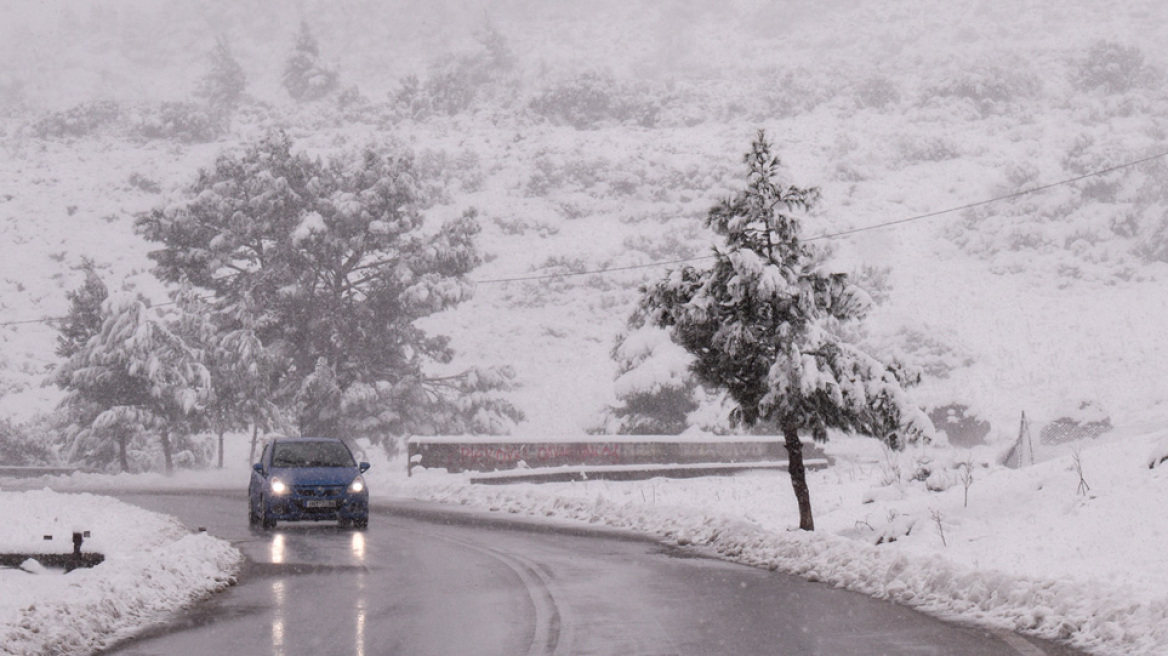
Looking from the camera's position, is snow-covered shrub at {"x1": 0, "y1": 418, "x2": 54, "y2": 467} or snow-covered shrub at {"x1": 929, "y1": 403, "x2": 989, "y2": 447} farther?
snow-covered shrub at {"x1": 0, "y1": 418, "x2": 54, "y2": 467}

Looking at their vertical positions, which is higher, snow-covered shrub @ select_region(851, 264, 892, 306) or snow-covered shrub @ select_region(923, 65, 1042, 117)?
snow-covered shrub @ select_region(923, 65, 1042, 117)

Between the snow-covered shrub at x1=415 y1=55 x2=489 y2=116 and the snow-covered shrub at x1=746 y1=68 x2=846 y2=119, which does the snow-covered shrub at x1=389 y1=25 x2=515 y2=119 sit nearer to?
the snow-covered shrub at x1=415 y1=55 x2=489 y2=116

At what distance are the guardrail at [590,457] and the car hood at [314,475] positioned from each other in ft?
43.2

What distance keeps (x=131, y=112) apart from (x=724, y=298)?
10571 centimetres

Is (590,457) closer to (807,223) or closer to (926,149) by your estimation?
(807,223)

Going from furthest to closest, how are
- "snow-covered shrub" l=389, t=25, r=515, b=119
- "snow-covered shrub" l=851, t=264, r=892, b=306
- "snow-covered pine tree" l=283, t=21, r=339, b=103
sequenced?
"snow-covered pine tree" l=283, t=21, r=339, b=103 < "snow-covered shrub" l=389, t=25, r=515, b=119 < "snow-covered shrub" l=851, t=264, r=892, b=306

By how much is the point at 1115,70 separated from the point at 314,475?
9363 cm

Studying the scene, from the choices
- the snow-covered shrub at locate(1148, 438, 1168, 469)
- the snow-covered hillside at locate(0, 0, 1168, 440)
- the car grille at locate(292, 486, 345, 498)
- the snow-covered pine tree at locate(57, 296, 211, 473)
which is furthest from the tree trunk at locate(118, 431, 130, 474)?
the snow-covered shrub at locate(1148, 438, 1168, 469)

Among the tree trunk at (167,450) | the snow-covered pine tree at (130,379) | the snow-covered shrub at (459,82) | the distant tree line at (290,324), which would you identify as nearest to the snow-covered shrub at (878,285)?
the distant tree line at (290,324)

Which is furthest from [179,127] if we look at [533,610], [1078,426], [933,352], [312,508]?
[533,610]

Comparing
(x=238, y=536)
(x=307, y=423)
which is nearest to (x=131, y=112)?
(x=307, y=423)

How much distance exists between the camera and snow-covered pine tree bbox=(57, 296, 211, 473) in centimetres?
4378

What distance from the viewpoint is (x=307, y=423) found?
42938 mm

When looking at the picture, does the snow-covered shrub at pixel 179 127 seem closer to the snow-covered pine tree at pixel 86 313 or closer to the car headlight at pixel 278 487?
the snow-covered pine tree at pixel 86 313
